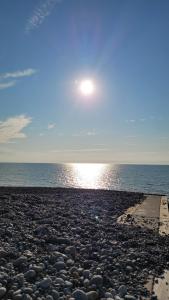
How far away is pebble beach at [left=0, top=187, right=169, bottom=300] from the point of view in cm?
645

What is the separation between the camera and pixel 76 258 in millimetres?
8367

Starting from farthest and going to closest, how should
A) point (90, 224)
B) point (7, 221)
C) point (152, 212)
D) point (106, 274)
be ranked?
1. point (152, 212)
2. point (90, 224)
3. point (7, 221)
4. point (106, 274)

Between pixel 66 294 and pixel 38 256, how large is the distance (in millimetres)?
2091

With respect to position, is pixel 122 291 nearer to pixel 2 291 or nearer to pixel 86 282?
pixel 86 282

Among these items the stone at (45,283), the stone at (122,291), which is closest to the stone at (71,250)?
the stone at (45,283)

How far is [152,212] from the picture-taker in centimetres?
1761

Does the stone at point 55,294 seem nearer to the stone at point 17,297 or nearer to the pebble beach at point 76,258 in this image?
the pebble beach at point 76,258

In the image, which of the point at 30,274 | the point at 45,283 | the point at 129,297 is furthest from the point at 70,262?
the point at 129,297

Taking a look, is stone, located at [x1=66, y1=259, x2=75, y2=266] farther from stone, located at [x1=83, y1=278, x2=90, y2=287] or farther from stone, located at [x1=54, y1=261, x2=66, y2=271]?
stone, located at [x1=83, y1=278, x2=90, y2=287]

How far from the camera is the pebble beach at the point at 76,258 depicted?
254 inches

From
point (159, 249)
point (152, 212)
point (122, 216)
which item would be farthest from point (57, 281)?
point (152, 212)

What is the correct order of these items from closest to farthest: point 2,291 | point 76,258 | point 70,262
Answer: point 2,291 < point 70,262 < point 76,258

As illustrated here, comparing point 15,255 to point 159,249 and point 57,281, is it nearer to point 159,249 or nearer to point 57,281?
point 57,281

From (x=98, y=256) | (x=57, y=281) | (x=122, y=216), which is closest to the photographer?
(x=57, y=281)
